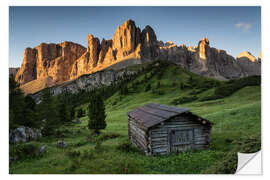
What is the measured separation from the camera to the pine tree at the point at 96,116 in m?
22.5

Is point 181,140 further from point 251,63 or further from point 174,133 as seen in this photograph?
point 251,63

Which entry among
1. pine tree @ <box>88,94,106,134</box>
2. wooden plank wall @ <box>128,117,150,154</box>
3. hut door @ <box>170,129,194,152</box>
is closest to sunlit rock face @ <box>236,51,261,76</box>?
hut door @ <box>170,129,194,152</box>

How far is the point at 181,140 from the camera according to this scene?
12.2 meters

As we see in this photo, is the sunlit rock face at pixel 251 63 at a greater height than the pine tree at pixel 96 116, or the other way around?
the sunlit rock face at pixel 251 63

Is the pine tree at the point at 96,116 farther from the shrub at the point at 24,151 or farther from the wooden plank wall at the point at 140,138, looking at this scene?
the shrub at the point at 24,151

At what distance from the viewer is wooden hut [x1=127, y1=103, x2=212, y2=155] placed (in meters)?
11.5

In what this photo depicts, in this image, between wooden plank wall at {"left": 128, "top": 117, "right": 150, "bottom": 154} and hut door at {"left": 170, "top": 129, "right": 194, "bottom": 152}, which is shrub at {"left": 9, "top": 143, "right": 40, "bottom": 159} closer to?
wooden plank wall at {"left": 128, "top": 117, "right": 150, "bottom": 154}

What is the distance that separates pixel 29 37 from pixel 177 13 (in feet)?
38.0

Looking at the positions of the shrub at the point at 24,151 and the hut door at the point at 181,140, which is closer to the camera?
the shrub at the point at 24,151

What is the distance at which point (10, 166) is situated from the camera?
29.9ft

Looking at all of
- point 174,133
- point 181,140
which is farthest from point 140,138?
point 181,140

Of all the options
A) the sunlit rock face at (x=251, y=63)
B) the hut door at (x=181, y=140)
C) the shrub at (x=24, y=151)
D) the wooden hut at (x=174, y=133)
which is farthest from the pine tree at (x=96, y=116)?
the sunlit rock face at (x=251, y=63)
